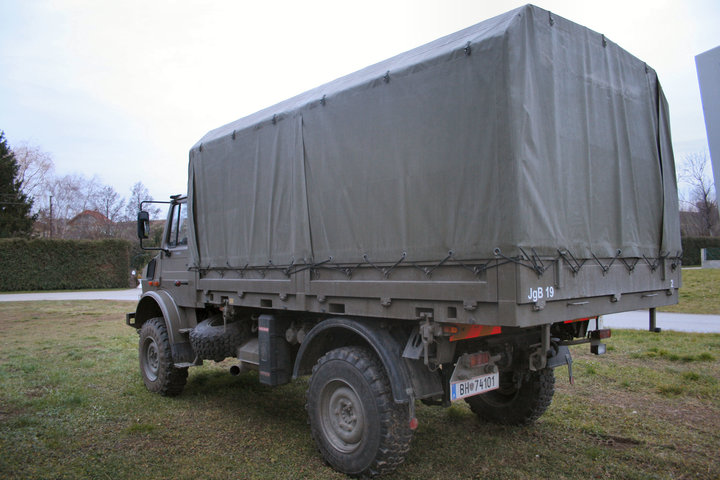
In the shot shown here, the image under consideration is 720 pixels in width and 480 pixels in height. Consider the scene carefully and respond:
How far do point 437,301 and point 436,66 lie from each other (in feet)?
5.59

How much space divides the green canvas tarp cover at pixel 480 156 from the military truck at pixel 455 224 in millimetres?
15

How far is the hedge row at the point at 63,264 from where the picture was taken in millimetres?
27561

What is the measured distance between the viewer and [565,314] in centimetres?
340

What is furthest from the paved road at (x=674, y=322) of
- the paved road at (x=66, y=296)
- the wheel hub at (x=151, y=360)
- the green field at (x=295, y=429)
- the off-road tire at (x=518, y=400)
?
the paved road at (x=66, y=296)

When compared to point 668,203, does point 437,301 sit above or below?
below

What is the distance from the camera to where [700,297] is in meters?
14.6

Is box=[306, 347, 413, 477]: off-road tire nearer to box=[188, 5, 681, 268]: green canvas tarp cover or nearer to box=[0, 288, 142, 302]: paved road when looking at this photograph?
box=[188, 5, 681, 268]: green canvas tarp cover

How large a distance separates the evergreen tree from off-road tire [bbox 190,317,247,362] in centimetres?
3771

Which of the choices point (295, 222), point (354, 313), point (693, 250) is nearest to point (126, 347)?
point (295, 222)

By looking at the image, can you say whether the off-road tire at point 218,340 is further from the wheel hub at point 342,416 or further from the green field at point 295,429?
the wheel hub at point 342,416

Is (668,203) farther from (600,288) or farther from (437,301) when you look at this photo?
(437,301)

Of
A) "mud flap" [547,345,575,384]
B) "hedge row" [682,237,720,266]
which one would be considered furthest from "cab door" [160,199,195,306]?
"hedge row" [682,237,720,266]

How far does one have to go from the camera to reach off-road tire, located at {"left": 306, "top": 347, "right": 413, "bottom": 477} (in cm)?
374

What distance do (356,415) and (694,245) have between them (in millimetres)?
40865
